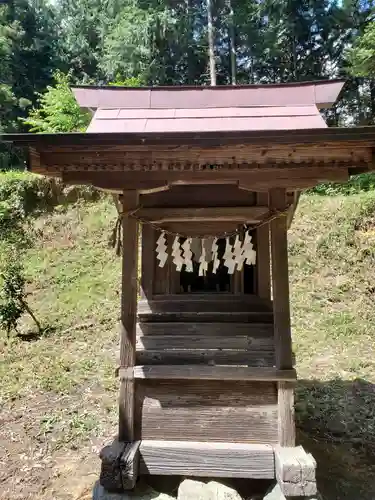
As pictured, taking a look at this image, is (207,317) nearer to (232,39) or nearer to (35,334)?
(35,334)

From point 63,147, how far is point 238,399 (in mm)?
3124

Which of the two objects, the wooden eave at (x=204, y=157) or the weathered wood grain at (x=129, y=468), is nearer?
the wooden eave at (x=204, y=157)

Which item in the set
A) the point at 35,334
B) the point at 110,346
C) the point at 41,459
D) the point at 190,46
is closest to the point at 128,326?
the point at 41,459

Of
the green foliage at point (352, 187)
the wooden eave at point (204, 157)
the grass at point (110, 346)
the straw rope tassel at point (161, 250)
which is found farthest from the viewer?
the green foliage at point (352, 187)

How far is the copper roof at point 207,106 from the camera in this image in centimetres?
411

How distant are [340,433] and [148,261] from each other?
4.20 m

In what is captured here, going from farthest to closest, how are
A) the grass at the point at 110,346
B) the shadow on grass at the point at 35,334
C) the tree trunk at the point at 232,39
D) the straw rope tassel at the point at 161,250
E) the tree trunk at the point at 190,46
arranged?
the tree trunk at the point at 232,39 < the tree trunk at the point at 190,46 < the shadow on grass at the point at 35,334 < the grass at the point at 110,346 < the straw rope tassel at the point at 161,250

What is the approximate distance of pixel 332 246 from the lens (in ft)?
40.0

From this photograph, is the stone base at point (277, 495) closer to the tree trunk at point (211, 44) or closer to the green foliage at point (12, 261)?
the green foliage at point (12, 261)

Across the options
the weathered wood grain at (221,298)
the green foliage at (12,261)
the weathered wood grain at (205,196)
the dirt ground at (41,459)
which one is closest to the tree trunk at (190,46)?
the green foliage at (12,261)

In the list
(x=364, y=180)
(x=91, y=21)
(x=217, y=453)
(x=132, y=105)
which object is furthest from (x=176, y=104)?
(x=91, y=21)

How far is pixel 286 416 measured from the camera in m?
3.80

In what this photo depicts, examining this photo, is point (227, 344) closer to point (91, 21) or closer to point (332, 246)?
point (332, 246)

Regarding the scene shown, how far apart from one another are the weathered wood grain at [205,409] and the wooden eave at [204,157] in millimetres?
2173
